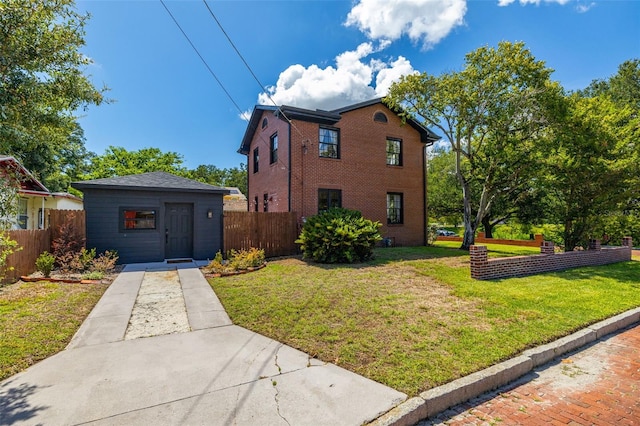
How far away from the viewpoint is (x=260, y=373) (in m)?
3.31

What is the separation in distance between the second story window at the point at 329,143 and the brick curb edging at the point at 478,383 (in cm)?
1050

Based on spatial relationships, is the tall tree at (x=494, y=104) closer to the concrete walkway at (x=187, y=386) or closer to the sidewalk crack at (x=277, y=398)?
the concrete walkway at (x=187, y=386)

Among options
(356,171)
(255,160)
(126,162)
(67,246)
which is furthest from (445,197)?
(126,162)

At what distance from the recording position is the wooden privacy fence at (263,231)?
1142cm

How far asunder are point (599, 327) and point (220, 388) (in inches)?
226

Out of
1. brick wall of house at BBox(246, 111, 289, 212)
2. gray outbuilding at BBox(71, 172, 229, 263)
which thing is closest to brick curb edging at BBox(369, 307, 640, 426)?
gray outbuilding at BBox(71, 172, 229, 263)

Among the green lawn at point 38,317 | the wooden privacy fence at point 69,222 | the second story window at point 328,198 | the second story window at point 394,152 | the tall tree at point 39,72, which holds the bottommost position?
the green lawn at point 38,317

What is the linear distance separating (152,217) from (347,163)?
810cm

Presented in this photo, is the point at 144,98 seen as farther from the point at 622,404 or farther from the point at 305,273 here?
the point at 622,404

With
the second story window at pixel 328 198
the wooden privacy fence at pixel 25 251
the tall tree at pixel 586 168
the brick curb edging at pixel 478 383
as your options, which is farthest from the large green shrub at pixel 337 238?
the wooden privacy fence at pixel 25 251

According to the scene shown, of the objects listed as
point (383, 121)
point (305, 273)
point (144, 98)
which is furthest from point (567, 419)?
point (144, 98)

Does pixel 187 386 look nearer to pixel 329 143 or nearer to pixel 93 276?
pixel 93 276

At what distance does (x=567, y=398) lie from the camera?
125 inches

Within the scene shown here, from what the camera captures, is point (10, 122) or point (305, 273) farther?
point (305, 273)
